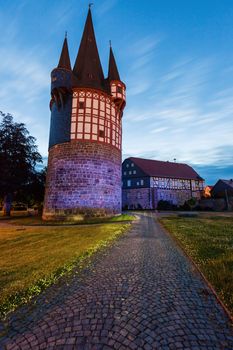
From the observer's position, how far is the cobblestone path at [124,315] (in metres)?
2.69

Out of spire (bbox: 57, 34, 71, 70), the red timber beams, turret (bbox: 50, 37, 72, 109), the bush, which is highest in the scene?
spire (bbox: 57, 34, 71, 70)

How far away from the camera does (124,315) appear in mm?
3299

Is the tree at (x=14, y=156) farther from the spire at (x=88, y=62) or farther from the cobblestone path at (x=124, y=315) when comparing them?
the cobblestone path at (x=124, y=315)

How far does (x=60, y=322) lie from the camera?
3145mm

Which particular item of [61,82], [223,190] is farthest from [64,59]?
[223,190]

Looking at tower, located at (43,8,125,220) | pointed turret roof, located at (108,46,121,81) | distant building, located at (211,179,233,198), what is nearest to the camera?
tower, located at (43,8,125,220)

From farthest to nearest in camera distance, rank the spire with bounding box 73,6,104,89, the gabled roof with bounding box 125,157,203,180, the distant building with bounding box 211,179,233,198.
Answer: the gabled roof with bounding box 125,157,203,180, the distant building with bounding box 211,179,233,198, the spire with bounding box 73,6,104,89

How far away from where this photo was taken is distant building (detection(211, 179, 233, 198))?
42.4 m

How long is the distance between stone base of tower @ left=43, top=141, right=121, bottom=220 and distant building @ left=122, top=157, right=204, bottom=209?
23.6 m

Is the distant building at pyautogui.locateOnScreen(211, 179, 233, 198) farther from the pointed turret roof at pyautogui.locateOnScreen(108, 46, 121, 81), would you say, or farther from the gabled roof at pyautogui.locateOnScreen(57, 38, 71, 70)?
the gabled roof at pyautogui.locateOnScreen(57, 38, 71, 70)

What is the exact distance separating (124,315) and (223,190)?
4642 centimetres

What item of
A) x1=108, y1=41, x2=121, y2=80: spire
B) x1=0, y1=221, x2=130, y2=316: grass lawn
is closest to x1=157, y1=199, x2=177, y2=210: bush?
x1=108, y1=41, x2=121, y2=80: spire

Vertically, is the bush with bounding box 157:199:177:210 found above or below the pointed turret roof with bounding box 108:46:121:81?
below

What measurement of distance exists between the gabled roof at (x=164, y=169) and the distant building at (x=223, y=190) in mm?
5481
